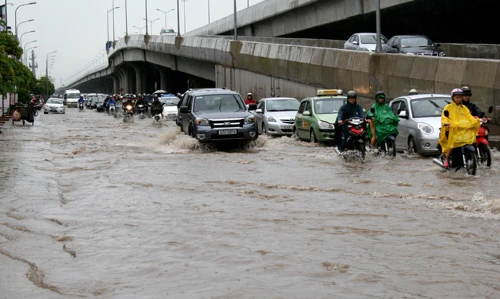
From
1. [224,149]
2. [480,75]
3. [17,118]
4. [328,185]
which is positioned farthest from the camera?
[17,118]

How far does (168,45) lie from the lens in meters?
74.2

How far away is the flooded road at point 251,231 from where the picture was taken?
7.75 m

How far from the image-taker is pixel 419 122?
67.8 feet

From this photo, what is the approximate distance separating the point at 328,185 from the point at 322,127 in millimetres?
10406

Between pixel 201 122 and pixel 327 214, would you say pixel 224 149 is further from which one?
pixel 327 214

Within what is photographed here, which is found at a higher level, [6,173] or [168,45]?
[168,45]

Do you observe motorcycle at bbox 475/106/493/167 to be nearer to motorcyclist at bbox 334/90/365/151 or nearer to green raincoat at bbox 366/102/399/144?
green raincoat at bbox 366/102/399/144

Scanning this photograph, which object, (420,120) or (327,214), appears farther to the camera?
(420,120)

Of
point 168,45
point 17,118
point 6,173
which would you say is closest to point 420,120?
point 6,173

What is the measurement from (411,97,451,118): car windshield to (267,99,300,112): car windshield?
11236 millimetres

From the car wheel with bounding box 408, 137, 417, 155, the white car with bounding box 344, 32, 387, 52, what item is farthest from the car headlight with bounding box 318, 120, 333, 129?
the white car with bounding box 344, 32, 387, 52

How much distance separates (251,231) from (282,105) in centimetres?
2217

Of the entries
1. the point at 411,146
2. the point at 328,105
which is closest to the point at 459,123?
the point at 411,146

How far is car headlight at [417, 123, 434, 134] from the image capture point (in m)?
20.4
